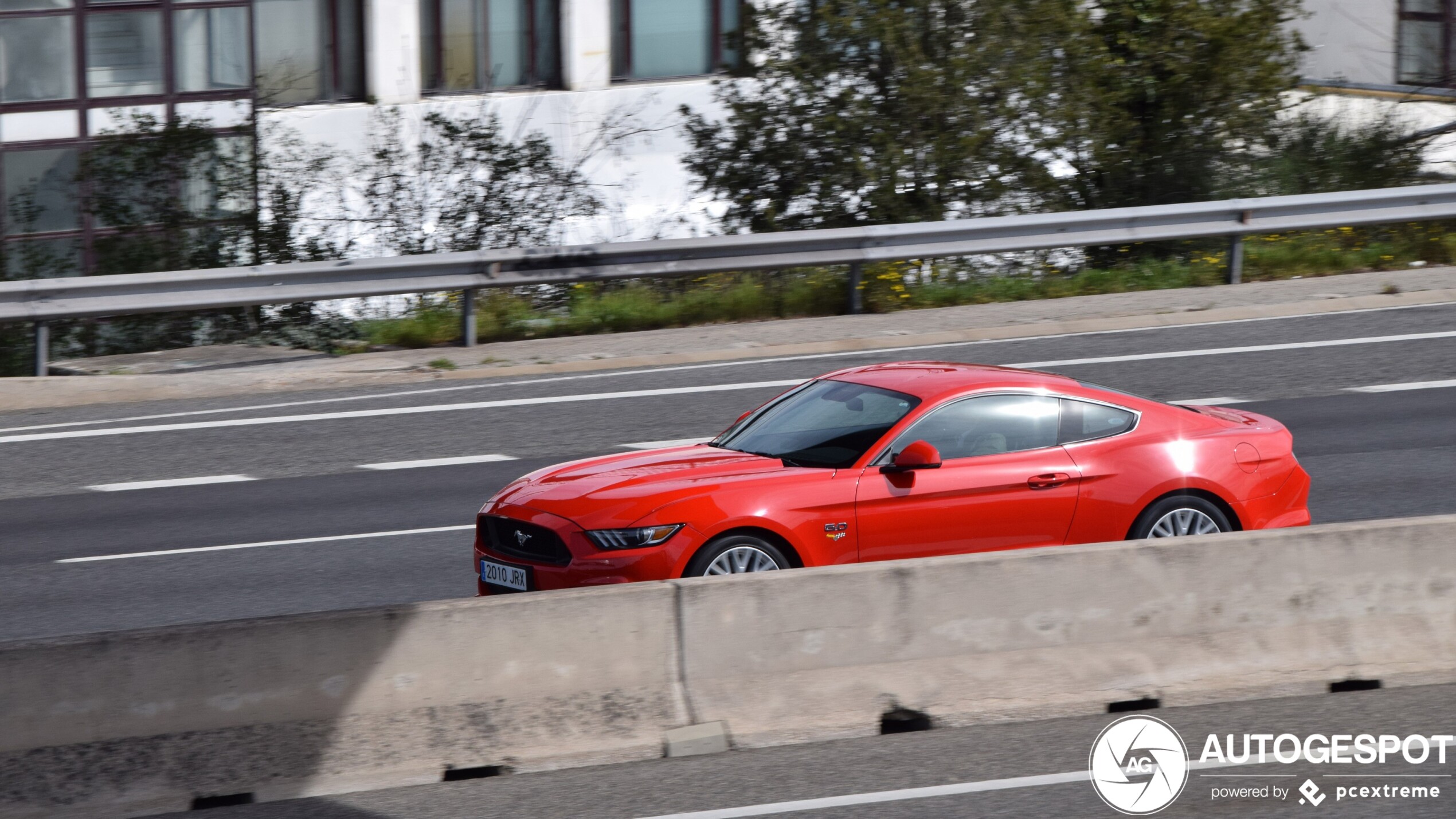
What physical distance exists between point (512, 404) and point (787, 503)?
6783mm

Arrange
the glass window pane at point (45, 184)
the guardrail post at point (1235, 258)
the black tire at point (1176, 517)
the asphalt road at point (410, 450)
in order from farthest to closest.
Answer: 1. the glass window pane at point (45, 184)
2. the guardrail post at point (1235, 258)
3. the asphalt road at point (410, 450)
4. the black tire at point (1176, 517)

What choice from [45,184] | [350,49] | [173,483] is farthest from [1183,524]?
[350,49]

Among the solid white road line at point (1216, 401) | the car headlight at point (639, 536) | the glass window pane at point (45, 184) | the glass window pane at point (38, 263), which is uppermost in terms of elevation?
the glass window pane at point (45, 184)

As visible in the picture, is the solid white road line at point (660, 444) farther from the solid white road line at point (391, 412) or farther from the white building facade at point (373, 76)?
the white building facade at point (373, 76)

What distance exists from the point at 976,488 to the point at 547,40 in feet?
71.9

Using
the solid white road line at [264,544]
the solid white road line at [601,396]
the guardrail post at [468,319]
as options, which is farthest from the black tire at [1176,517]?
the guardrail post at [468,319]

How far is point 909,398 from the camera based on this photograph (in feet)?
28.3

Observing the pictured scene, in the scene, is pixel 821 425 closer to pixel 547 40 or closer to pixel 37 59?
pixel 37 59

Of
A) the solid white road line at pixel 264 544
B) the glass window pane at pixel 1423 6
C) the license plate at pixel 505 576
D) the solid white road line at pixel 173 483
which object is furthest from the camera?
the glass window pane at pixel 1423 6

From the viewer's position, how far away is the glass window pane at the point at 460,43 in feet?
92.3

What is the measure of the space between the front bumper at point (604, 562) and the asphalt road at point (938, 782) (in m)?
1.28

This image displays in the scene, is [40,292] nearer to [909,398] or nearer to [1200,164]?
[909,398]

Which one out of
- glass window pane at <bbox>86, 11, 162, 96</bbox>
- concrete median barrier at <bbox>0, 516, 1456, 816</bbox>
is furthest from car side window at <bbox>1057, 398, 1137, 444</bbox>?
glass window pane at <bbox>86, 11, 162, 96</bbox>

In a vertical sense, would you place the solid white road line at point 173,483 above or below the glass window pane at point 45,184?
below
